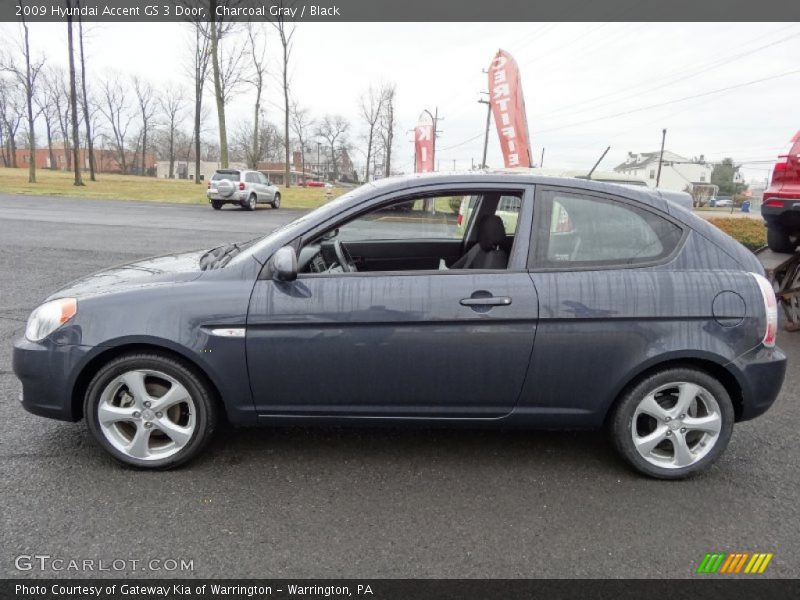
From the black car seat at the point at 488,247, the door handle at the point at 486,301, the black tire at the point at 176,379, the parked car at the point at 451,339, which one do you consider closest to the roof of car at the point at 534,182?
the parked car at the point at 451,339

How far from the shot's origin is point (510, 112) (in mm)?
15500

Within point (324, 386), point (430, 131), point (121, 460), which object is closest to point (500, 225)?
point (324, 386)

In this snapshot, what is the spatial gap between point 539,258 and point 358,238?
184 cm

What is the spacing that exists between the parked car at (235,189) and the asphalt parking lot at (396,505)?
20816mm

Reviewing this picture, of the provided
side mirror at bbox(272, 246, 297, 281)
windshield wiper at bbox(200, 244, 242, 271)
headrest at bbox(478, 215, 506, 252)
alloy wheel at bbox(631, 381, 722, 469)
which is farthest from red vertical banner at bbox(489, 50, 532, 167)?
side mirror at bbox(272, 246, 297, 281)

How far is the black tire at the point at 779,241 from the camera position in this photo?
6253mm

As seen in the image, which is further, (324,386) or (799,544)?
(324,386)

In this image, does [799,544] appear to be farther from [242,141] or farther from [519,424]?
[242,141]

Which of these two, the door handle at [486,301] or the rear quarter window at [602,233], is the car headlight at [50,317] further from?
the rear quarter window at [602,233]

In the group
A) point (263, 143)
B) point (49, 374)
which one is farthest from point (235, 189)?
point (263, 143)

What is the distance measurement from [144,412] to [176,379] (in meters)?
0.25

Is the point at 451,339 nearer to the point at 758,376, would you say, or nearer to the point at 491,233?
the point at 491,233

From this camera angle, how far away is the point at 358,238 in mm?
4383
